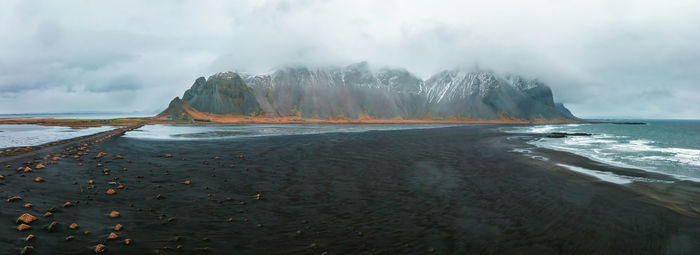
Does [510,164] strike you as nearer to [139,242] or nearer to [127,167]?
[139,242]

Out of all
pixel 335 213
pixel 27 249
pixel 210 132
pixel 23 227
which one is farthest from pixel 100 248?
pixel 210 132

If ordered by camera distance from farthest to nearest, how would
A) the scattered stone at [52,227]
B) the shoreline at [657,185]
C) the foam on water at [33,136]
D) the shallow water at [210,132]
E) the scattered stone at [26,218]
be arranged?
the shallow water at [210,132], the foam on water at [33,136], the shoreline at [657,185], the scattered stone at [26,218], the scattered stone at [52,227]

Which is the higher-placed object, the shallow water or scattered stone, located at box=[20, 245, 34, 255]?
scattered stone, located at box=[20, 245, 34, 255]

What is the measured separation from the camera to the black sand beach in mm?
12961

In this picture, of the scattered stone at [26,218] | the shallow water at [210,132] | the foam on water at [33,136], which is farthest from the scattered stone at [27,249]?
the shallow water at [210,132]

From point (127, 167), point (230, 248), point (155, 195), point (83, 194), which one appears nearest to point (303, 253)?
point (230, 248)

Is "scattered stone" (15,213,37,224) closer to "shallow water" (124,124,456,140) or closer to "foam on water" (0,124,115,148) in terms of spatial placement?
"foam on water" (0,124,115,148)

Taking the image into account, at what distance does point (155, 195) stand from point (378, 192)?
14.4 metres

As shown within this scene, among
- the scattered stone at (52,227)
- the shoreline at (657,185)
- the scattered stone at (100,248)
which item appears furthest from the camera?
the shoreline at (657,185)

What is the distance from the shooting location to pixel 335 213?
17.6 m

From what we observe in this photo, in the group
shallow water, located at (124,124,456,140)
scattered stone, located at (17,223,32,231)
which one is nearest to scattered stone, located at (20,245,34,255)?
scattered stone, located at (17,223,32,231)

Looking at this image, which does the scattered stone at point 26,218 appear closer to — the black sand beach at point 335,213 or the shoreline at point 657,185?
the black sand beach at point 335,213

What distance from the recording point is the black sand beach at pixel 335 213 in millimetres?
12961

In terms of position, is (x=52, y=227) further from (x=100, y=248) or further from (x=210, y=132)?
(x=210, y=132)
